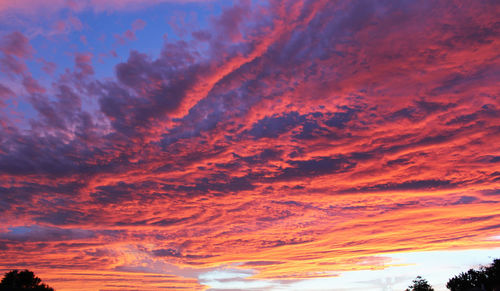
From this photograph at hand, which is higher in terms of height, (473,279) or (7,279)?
(473,279)

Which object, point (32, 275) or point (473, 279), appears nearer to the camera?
point (32, 275)

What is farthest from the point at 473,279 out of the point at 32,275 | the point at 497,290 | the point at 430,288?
the point at 32,275

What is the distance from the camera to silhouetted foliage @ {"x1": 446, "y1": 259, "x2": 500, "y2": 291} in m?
80.1

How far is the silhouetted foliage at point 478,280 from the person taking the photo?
8006 centimetres

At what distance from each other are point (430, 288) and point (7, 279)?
11835cm

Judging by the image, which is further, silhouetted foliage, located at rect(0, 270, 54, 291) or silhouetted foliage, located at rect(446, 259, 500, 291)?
silhouetted foliage, located at rect(446, 259, 500, 291)

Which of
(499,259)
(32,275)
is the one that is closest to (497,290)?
(499,259)

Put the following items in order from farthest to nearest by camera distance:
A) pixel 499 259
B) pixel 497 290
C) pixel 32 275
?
1. pixel 499 259
2. pixel 32 275
3. pixel 497 290

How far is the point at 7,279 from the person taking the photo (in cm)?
6825

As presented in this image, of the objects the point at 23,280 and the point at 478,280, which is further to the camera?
the point at 478,280

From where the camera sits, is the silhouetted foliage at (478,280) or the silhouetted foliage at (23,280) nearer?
the silhouetted foliage at (23,280)

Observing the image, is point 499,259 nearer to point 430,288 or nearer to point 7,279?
point 430,288

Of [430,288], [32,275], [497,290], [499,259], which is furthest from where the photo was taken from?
[430,288]

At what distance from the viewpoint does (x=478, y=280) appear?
295 feet
